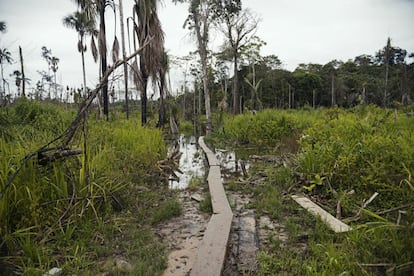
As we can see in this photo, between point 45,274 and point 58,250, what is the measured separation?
0.51 metres

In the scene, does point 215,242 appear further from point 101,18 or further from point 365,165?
point 101,18

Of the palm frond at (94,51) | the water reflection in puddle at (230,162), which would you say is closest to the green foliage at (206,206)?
the water reflection in puddle at (230,162)

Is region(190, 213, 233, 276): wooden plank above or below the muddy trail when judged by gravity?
above

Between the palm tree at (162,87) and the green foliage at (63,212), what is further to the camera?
the palm tree at (162,87)

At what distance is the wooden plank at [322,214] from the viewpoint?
2.54 metres

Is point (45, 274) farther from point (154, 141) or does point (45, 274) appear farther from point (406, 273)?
point (154, 141)

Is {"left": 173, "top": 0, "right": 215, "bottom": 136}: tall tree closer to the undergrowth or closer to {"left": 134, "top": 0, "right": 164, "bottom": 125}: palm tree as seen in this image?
{"left": 134, "top": 0, "right": 164, "bottom": 125}: palm tree

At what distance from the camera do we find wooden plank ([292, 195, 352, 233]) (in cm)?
254

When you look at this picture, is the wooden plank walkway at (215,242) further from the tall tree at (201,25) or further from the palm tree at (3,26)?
the palm tree at (3,26)

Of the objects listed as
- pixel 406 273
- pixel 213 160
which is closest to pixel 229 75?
pixel 213 160

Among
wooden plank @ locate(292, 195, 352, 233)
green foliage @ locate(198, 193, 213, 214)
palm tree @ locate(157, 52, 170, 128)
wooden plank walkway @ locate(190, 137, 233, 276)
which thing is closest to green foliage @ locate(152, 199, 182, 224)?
green foliage @ locate(198, 193, 213, 214)

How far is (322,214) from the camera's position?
295 centimetres

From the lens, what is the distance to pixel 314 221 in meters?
2.89

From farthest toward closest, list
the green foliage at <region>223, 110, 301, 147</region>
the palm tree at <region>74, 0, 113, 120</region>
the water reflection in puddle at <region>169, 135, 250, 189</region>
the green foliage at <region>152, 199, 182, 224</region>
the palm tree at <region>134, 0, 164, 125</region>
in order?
the palm tree at <region>74, 0, 113, 120</region>, the palm tree at <region>134, 0, 164, 125</region>, the green foliage at <region>223, 110, 301, 147</region>, the water reflection in puddle at <region>169, 135, 250, 189</region>, the green foliage at <region>152, 199, 182, 224</region>
